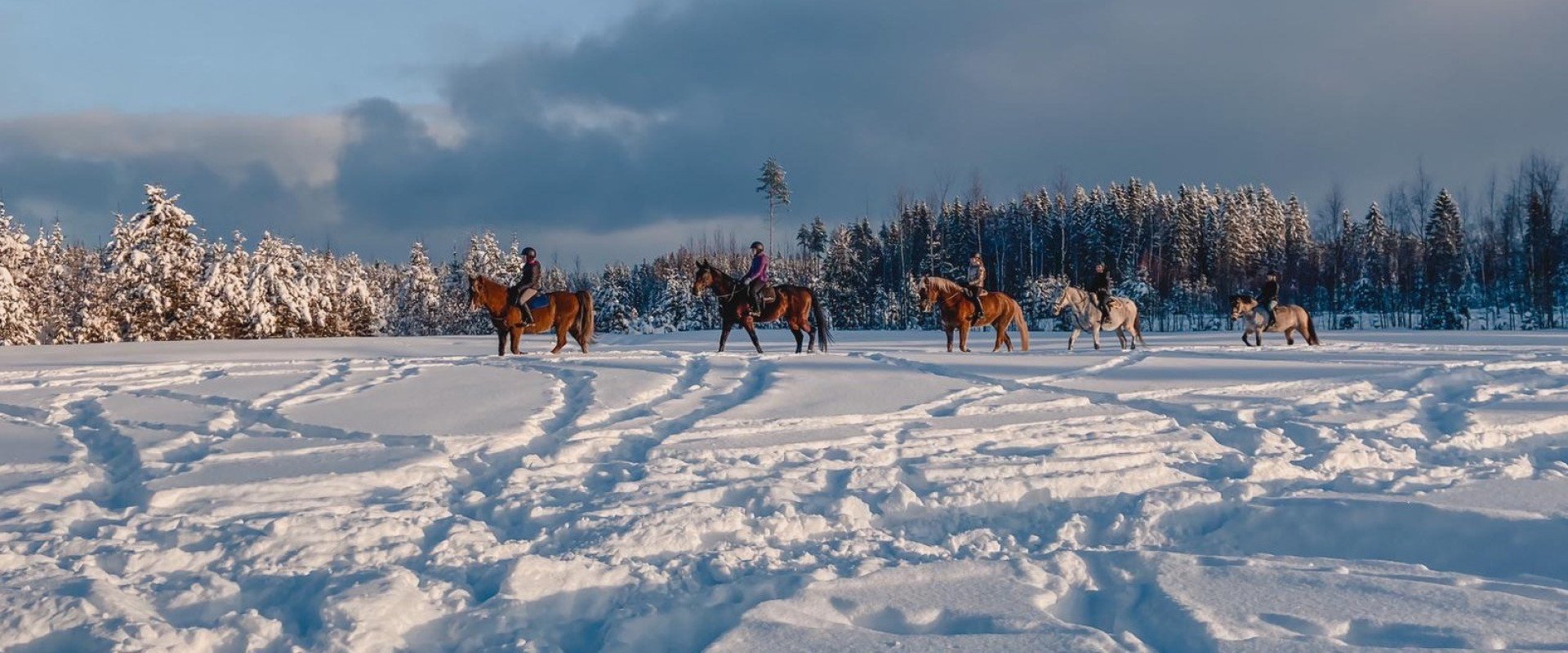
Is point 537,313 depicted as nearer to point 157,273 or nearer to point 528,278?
point 528,278

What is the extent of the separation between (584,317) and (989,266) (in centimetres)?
7210

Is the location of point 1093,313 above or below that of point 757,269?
below

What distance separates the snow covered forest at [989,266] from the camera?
135ft

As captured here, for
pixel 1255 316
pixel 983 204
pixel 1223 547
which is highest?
pixel 983 204

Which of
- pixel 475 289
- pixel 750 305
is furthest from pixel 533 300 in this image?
pixel 750 305

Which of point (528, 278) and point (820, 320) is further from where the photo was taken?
point (820, 320)

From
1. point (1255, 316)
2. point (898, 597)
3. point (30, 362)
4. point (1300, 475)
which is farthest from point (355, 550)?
point (1255, 316)

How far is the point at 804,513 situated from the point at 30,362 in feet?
63.9

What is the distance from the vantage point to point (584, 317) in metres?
18.0

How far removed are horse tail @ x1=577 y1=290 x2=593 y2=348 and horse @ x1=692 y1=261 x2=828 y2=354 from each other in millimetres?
2400

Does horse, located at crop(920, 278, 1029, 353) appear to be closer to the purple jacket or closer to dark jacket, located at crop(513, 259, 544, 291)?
the purple jacket

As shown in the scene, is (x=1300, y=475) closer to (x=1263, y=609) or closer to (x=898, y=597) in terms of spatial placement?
(x=1263, y=609)

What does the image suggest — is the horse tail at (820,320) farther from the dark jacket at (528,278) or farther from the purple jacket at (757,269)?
the dark jacket at (528,278)

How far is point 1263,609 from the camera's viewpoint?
4266 millimetres
